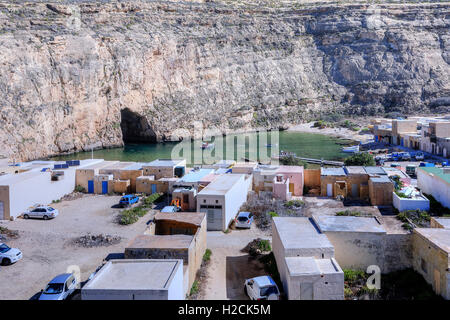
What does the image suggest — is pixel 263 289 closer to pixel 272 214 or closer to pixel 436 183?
pixel 272 214

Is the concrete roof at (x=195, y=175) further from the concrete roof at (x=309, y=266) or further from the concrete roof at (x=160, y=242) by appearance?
the concrete roof at (x=309, y=266)

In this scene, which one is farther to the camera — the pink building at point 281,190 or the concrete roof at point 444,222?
the pink building at point 281,190

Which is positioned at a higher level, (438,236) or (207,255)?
(438,236)

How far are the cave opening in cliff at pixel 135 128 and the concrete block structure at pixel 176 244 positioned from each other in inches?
1471

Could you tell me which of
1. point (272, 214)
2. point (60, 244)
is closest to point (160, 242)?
point (60, 244)

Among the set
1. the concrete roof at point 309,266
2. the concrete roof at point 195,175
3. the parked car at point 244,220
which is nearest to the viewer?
the concrete roof at point 309,266

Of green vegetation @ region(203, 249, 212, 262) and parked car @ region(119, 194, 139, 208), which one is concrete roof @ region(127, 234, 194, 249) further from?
parked car @ region(119, 194, 139, 208)

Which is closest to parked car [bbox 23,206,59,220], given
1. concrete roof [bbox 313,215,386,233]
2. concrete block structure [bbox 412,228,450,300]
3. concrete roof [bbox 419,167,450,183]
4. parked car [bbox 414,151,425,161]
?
concrete roof [bbox 313,215,386,233]

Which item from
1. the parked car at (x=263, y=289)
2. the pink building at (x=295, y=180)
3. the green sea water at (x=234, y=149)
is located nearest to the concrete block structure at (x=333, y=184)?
the pink building at (x=295, y=180)

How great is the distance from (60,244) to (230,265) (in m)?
6.42

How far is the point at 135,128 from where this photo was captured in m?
52.8

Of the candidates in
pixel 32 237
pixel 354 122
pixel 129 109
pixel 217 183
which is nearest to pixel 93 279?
pixel 32 237

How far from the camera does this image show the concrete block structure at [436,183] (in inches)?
737

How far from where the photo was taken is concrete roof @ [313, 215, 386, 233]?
1308cm
